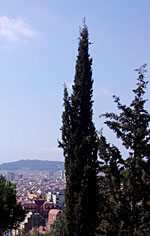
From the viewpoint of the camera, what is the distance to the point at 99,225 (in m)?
13.8

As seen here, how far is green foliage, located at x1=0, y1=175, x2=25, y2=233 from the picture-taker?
70.7 ft

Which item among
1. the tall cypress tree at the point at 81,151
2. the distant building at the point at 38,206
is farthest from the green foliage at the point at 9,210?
the distant building at the point at 38,206

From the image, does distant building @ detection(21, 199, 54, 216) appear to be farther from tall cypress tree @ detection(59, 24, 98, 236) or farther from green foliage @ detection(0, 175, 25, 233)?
tall cypress tree @ detection(59, 24, 98, 236)

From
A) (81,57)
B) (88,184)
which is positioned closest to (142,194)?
(88,184)

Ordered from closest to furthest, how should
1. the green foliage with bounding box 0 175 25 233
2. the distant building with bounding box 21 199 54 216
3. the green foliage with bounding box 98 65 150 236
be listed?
1. the green foliage with bounding box 98 65 150 236
2. the green foliage with bounding box 0 175 25 233
3. the distant building with bounding box 21 199 54 216

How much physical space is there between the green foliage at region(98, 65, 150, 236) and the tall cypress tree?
1.26 feet

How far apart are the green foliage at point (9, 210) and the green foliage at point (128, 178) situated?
30.1 ft

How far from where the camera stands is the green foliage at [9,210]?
21562 mm

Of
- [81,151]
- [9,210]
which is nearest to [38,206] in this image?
[9,210]

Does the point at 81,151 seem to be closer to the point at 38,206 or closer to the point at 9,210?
the point at 9,210

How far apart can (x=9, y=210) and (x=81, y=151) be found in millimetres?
9529

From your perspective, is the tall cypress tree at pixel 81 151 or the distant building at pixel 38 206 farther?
the distant building at pixel 38 206

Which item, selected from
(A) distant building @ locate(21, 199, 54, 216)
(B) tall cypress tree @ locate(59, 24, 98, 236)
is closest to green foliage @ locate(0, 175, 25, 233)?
(B) tall cypress tree @ locate(59, 24, 98, 236)

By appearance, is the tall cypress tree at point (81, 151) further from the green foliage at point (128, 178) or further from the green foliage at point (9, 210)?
the green foliage at point (9, 210)
